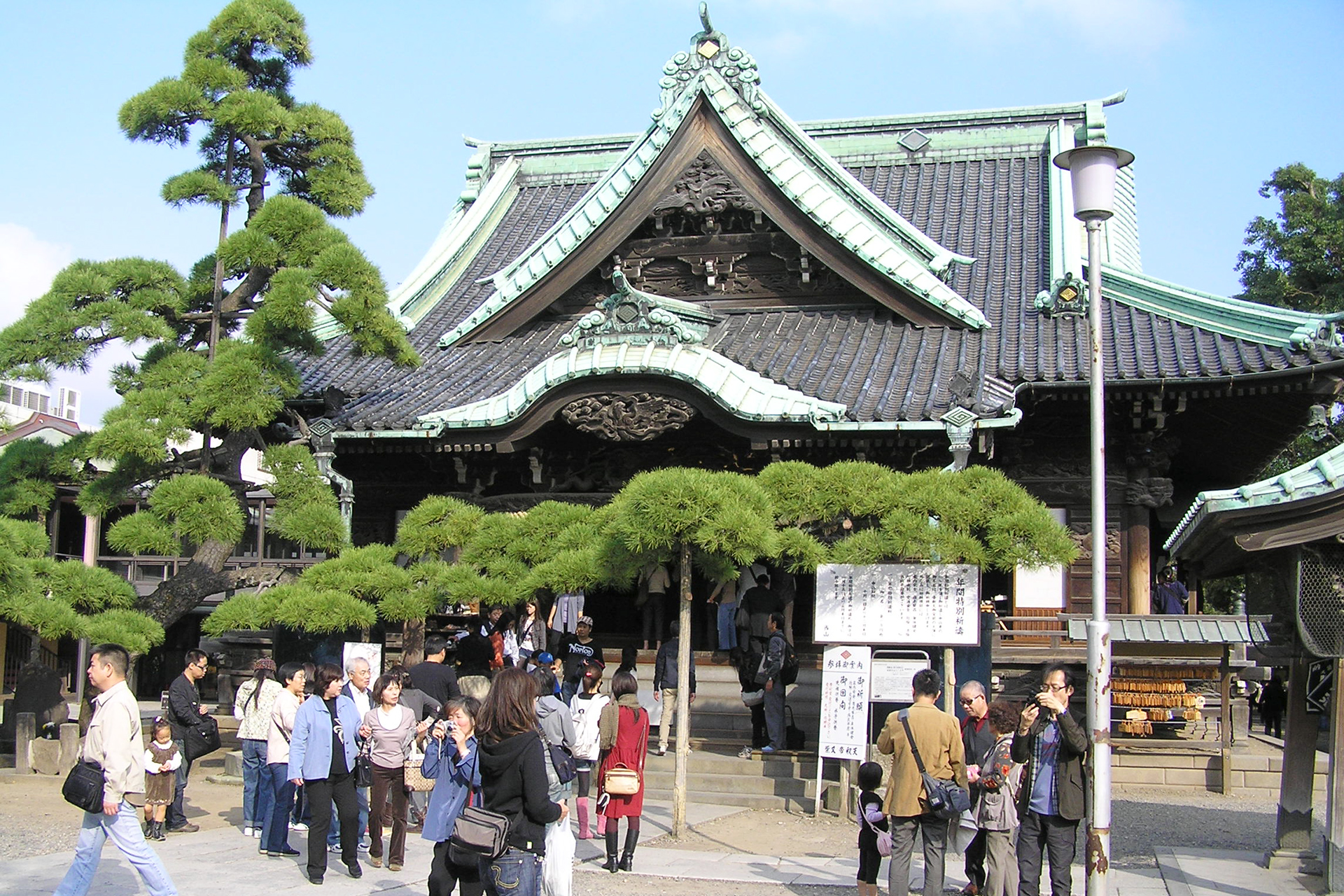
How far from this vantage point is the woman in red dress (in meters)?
9.26

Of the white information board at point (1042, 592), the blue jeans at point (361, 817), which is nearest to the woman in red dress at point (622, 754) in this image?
the blue jeans at point (361, 817)

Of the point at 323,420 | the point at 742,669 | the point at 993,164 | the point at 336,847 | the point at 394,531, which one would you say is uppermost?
the point at 993,164

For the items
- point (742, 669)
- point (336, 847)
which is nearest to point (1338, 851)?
point (742, 669)

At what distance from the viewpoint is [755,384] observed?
48.6 feet

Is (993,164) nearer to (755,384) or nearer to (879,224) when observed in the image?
(879,224)

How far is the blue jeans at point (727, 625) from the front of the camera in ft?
52.7

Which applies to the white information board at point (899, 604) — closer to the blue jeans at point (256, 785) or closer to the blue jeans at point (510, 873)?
the blue jeans at point (256, 785)

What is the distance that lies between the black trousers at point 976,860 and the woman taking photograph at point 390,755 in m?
3.91

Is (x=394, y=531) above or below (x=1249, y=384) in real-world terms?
below

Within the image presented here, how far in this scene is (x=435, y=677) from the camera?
1041 cm

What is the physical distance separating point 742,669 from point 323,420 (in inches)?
247

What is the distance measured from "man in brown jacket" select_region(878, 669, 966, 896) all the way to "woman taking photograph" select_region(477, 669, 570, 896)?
253 centimetres

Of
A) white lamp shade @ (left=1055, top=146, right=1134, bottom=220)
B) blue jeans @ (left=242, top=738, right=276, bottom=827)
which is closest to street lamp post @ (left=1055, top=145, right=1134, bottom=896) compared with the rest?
white lamp shade @ (left=1055, top=146, right=1134, bottom=220)

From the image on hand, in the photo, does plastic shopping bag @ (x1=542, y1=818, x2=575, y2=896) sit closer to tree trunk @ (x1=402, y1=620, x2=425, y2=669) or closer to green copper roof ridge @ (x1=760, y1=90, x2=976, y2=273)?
tree trunk @ (x1=402, y1=620, x2=425, y2=669)
